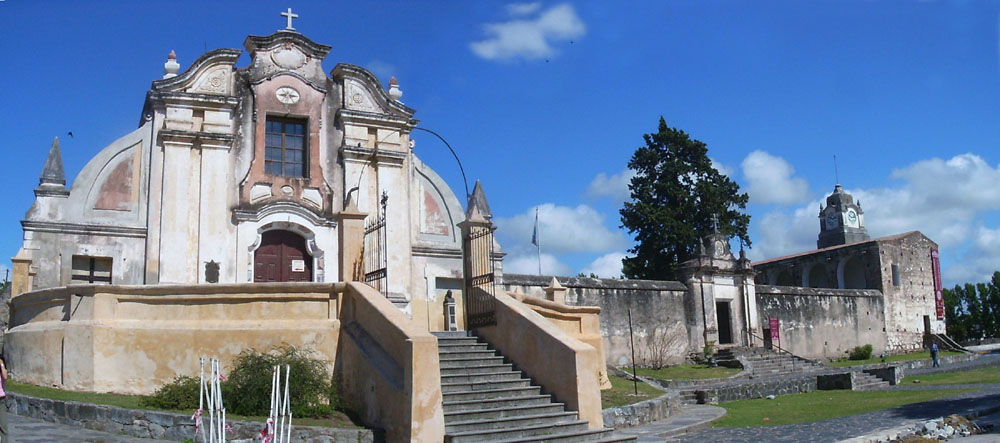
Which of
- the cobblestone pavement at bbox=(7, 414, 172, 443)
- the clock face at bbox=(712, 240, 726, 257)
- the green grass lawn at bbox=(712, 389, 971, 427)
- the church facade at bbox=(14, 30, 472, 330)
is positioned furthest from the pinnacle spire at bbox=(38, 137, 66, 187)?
the clock face at bbox=(712, 240, 726, 257)

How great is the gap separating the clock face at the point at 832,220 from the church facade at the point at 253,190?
4231 cm

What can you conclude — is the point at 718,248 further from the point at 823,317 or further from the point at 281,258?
the point at 281,258

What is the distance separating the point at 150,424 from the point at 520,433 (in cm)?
511

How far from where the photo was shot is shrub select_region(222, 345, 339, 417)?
38.2 feet

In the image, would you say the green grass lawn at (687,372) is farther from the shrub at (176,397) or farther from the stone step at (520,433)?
the shrub at (176,397)

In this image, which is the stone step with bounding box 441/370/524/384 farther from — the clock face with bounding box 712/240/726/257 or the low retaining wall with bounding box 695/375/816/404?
the clock face with bounding box 712/240/726/257

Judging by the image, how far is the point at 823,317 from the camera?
36.2m

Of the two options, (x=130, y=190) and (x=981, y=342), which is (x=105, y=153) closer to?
(x=130, y=190)

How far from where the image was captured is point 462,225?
18062 millimetres

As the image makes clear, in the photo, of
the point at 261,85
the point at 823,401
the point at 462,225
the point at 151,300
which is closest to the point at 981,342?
the point at 823,401

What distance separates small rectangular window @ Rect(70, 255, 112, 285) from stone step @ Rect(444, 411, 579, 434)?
9.11 meters

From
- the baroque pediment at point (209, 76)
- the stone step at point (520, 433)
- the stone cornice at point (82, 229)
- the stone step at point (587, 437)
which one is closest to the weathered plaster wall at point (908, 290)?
the stone step at point (587, 437)

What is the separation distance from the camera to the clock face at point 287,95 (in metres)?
19.0

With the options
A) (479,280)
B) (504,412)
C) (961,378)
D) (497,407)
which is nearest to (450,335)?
(479,280)
